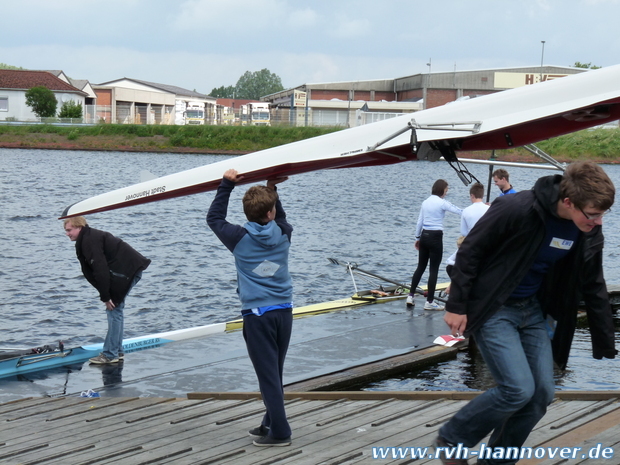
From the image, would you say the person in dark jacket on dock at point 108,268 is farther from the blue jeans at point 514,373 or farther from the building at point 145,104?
the building at point 145,104

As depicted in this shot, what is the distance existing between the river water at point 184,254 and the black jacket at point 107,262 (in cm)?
329

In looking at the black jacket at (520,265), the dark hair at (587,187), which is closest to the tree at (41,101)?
the black jacket at (520,265)

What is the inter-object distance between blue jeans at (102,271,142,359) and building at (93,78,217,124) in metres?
73.5

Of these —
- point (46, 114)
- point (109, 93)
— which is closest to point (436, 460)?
point (46, 114)

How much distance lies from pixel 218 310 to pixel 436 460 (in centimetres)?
1252

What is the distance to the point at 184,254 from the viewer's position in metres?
24.5

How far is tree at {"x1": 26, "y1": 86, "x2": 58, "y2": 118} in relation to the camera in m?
75.2

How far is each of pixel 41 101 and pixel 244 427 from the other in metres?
76.0

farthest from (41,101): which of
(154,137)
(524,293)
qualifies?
(524,293)

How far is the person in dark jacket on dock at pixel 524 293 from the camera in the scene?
4.05 m

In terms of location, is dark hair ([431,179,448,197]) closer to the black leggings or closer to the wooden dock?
the black leggings

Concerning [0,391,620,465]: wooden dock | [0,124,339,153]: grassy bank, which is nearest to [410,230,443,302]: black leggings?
[0,391,620,465]: wooden dock

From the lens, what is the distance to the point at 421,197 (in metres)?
45.8

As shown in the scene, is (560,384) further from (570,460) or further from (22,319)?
(22,319)
